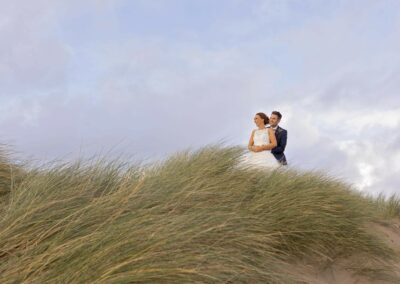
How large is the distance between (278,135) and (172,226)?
235 inches

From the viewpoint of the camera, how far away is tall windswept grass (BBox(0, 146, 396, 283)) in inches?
113

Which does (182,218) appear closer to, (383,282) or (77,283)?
(77,283)

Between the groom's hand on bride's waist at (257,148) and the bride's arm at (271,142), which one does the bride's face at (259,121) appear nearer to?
Answer: the bride's arm at (271,142)

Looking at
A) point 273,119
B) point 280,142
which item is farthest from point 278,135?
point 273,119

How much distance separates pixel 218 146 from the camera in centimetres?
684

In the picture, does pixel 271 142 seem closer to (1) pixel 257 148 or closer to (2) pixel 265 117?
(1) pixel 257 148

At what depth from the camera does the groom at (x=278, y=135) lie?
9.08m

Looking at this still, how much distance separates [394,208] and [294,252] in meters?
6.67

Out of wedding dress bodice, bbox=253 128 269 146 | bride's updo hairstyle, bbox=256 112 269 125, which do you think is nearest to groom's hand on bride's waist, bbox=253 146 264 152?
wedding dress bodice, bbox=253 128 269 146

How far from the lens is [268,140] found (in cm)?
880

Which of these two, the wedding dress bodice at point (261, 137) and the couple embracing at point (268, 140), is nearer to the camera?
the couple embracing at point (268, 140)

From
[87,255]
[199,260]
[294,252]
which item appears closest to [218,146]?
[294,252]

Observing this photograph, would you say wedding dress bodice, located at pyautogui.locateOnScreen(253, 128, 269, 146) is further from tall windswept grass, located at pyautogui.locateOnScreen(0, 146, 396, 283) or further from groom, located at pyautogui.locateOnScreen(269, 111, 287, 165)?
tall windswept grass, located at pyautogui.locateOnScreen(0, 146, 396, 283)

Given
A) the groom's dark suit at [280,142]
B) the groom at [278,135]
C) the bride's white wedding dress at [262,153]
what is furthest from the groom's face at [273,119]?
the bride's white wedding dress at [262,153]
